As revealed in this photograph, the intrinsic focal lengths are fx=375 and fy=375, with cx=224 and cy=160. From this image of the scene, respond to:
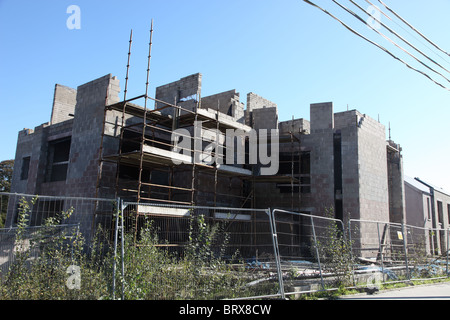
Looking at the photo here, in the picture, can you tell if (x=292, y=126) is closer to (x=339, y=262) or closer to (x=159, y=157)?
(x=159, y=157)

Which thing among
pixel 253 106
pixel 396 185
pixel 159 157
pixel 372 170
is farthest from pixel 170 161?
pixel 396 185

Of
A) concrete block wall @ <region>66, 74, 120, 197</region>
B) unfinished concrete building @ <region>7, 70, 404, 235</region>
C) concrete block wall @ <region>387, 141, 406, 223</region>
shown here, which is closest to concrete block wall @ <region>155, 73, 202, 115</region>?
unfinished concrete building @ <region>7, 70, 404, 235</region>

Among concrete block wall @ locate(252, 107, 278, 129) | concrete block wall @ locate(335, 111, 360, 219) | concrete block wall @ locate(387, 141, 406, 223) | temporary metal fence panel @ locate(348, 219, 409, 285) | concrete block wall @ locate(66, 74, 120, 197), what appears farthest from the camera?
concrete block wall @ locate(387, 141, 406, 223)

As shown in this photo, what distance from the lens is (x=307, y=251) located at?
17.1 m

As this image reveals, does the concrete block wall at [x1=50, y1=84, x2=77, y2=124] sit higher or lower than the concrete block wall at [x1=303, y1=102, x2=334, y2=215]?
higher

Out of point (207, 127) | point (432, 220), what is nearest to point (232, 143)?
point (207, 127)

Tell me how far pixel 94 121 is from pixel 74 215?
407cm

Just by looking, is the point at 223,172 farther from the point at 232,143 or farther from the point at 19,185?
the point at 19,185

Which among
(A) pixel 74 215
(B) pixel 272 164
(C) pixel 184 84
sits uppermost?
(C) pixel 184 84

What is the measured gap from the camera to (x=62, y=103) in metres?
22.6

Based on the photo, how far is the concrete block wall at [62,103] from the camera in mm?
21922

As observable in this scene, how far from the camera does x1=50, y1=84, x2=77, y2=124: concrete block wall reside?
71.9 feet

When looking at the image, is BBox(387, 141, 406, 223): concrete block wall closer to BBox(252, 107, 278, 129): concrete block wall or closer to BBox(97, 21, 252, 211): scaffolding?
BBox(252, 107, 278, 129): concrete block wall

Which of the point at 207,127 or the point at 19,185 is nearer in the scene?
the point at 207,127
